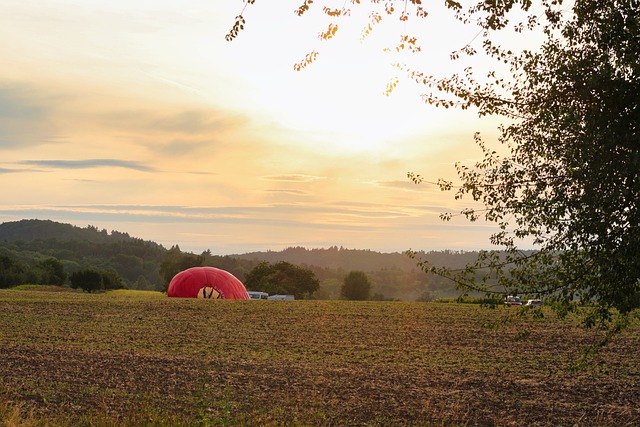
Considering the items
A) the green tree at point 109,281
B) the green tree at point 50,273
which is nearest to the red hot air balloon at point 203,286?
the green tree at point 109,281

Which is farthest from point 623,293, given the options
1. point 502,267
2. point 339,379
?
point 339,379

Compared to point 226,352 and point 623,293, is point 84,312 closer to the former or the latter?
point 226,352

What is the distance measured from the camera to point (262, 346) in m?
20.8

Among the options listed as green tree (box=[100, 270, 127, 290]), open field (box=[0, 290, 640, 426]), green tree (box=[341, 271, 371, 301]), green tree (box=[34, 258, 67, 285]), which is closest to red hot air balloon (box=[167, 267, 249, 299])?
open field (box=[0, 290, 640, 426])

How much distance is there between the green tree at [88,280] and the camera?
63969 mm

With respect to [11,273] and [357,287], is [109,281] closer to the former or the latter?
[11,273]

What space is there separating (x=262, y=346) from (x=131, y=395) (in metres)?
7.96

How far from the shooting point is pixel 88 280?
64.3 meters

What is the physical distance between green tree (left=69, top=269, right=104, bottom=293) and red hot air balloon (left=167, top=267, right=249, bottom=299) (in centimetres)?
1652

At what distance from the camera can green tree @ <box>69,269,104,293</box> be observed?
63969mm

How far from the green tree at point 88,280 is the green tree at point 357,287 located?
142ft

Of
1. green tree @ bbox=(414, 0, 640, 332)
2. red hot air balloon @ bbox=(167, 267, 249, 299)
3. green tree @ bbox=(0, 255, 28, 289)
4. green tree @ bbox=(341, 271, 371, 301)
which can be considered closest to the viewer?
green tree @ bbox=(414, 0, 640, 332)

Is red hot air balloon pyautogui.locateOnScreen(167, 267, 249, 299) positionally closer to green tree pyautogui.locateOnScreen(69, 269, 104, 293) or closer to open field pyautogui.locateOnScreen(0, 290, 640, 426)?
green tree pyautogui.locateOnScreen(69, 269, 104, 293)

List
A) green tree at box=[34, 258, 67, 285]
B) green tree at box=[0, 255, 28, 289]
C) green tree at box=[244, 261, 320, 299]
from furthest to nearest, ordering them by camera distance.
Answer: green tree at box=[244, 261, 320, 299]
green tree at box=[34, 258, 67, 285]
green tree at box=[0, 255, 28, 289]
